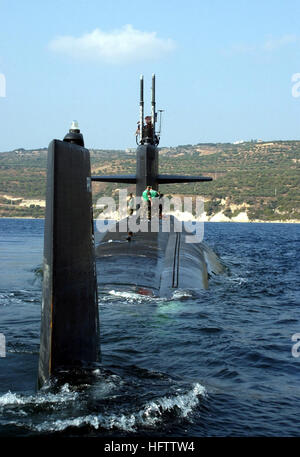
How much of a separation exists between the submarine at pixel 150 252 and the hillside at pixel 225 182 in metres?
93.1

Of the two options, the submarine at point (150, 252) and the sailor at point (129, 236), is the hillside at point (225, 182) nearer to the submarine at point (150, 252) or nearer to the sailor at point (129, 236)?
the submarine at point (150, 252)


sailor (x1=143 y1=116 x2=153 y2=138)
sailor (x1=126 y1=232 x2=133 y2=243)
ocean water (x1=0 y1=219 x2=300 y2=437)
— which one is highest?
sailor (x1=143 y1=116 x2=153 y2=138)

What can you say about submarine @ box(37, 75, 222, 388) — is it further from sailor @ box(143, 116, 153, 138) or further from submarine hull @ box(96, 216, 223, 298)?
sailor @ box(143, 116, 153, 138)

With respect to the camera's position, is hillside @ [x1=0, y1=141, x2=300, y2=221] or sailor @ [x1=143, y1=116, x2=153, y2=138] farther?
hillside @ [x1=0, y1=141, x2=300, y2=221]

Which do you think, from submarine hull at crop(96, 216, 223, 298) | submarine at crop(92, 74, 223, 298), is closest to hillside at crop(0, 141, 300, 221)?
submarine at crop(92, 74, 223, 298)

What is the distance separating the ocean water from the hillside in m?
105

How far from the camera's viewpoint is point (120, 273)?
1677 cm

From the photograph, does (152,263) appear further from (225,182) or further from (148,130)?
(225,182)

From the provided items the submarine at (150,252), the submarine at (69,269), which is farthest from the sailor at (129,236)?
the submarine at (69,269)

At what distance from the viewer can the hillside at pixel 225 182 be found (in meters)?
122

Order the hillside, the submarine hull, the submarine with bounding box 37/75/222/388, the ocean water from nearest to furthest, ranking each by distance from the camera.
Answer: the ocean water, the submarine with bounding box 37/75/222/388, the submarine hull, the hillside

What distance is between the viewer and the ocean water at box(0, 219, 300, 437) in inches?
268
